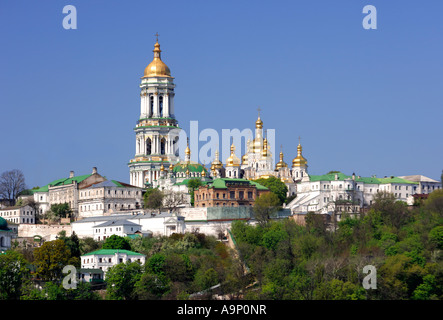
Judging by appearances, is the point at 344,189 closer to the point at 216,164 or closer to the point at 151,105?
the point at 216,164

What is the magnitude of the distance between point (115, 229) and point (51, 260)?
14.5 meters

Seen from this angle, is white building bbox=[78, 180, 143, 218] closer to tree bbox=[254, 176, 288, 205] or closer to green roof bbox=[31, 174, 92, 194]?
green roof bbox=[31, 174, 92, 194]

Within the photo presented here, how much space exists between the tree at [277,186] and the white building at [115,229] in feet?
57.5

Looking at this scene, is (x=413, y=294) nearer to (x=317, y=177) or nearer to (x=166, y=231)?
(x=166, y=231)

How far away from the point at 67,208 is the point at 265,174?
2165 cm

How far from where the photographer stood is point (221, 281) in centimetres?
Answer: 9362

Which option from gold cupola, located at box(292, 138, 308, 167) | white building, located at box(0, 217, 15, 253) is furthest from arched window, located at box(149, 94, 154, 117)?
white building, located at box(0, 217, 15, 253)

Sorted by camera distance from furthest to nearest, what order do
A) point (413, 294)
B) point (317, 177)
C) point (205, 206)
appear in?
point (317, 177), point (205, 206), point (413, 294)

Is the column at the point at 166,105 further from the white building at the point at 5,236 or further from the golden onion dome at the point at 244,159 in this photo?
the white building at the point at 5,236

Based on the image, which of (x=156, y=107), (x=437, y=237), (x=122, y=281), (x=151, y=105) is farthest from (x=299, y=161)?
(x=122, y=281)

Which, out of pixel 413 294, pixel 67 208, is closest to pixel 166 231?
pixel 67 208

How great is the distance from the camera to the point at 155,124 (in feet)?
Result: 450

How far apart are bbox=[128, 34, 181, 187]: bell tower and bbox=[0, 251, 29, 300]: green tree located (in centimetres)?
4283

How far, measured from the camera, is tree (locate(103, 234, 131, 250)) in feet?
331
